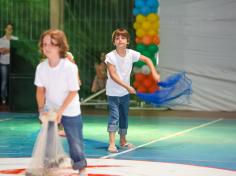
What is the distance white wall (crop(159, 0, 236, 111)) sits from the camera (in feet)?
55.7

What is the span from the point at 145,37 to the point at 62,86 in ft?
33.6

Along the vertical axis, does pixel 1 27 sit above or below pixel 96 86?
above

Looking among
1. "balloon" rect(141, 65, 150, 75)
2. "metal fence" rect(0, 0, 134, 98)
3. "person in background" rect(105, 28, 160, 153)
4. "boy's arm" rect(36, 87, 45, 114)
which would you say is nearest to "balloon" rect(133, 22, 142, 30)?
"metal fence" rect(0, 0, 134, 98)

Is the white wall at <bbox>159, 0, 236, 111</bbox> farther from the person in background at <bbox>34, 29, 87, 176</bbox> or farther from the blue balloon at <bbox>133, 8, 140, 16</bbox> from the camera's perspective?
the person in background at <bbox>34, 29, 87, 176</bbox>

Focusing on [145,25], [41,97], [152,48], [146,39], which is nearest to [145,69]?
[152,48]

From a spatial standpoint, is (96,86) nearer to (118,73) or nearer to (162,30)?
(162,30)

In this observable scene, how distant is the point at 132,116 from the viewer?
15.5 meters

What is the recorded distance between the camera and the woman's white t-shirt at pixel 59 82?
21.0ft

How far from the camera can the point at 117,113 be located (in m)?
9.48

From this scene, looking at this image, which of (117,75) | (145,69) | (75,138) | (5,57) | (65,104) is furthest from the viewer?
(5,57)

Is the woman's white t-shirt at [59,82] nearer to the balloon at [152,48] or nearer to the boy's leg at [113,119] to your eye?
the boy's leg at [113,119]

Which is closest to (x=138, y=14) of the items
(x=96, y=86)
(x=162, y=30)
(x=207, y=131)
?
(x=162, y=30)

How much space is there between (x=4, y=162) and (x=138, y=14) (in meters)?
9.35

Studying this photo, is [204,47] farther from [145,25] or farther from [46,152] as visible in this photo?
[46,152]
